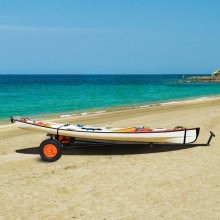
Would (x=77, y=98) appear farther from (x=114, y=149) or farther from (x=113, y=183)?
(x=113, y=183)

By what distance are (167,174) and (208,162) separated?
1.85 metres

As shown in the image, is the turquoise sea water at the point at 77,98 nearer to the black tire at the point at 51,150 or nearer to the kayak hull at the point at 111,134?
the kayak hull at the point at 111,134

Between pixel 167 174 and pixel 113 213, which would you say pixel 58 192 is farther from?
pixel 167 174

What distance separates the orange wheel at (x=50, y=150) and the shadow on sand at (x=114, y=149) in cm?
101

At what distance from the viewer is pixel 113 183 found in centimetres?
892

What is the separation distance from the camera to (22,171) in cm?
1025

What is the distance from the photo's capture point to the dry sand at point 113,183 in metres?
7.24

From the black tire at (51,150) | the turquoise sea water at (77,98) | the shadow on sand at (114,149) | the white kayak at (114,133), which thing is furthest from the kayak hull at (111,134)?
the turquoise sea water at (77,98)

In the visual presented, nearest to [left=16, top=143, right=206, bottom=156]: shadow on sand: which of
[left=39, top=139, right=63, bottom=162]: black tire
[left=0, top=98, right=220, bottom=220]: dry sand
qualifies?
[left=0, top=98, right=220, bottom=220]: dry sand

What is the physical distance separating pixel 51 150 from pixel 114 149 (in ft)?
8.62

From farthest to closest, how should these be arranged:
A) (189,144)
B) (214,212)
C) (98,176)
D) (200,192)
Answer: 1. (189,144)
2. (98,176)
3. (200,192)
4. (214,212)

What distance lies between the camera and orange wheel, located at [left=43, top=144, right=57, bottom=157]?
1123 centimetres

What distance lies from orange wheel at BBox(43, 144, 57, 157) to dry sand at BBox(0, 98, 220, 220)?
33 cm

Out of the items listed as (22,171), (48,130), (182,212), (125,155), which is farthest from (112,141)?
(182,212)
